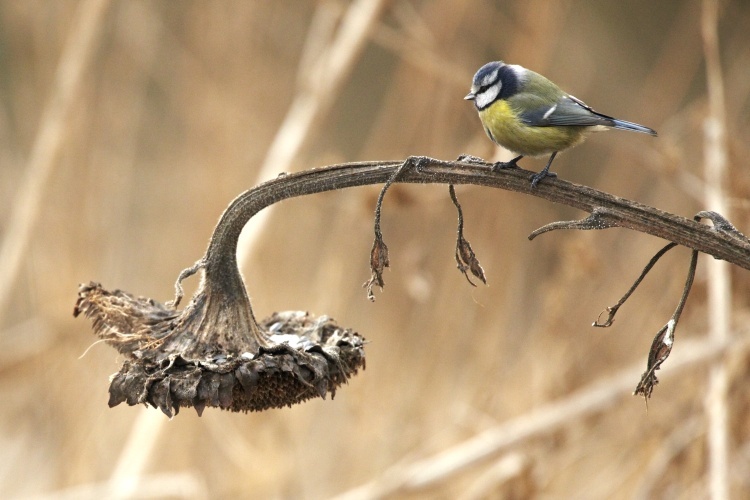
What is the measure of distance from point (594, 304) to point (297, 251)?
3.01 ft

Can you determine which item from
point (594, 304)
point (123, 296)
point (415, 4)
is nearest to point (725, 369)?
point (594, 304)

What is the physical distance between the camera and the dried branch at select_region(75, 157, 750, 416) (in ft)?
2.31

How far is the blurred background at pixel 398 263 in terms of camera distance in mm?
1585

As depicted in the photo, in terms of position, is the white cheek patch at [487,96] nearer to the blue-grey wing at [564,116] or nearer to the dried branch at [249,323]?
the blue-grey wing at [564,116]

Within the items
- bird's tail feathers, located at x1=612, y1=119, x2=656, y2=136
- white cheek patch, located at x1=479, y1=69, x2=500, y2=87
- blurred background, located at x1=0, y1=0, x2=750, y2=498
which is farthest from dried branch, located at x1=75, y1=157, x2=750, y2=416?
blurred background, located at x1=0, y1=0, x2=750, y2=498

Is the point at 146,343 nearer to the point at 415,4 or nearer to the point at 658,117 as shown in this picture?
the point at 658,117

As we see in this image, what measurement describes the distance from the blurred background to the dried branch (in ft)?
2.16

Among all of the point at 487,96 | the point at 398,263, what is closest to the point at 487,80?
the point at 487,96

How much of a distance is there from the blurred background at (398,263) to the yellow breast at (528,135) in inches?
15.0

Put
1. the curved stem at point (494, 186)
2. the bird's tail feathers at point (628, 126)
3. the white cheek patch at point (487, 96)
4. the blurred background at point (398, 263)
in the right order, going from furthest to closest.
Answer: the blurred background at point (398, 263) → the white cheek patch at point (487, 96) → the bird's tail feathers at point (628, 126) → the curved stem at point (494, 186)

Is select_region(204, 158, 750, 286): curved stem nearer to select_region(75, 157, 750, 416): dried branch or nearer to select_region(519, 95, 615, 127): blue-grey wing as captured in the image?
select_region(75, 157, 750, 416): dried branch

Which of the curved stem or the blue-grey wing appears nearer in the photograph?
the curved stem

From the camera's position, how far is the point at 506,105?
1063 mm

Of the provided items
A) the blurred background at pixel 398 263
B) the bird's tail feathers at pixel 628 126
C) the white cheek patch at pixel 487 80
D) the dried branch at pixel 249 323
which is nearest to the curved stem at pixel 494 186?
the dried branch at pixel 249 323
